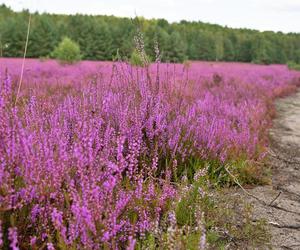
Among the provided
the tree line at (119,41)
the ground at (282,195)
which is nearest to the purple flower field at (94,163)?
the ground at (282,195)

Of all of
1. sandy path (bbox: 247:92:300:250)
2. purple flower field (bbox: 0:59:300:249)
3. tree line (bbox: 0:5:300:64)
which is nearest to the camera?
purple flower field (bbox: 0:59:300:249)

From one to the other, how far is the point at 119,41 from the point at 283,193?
50877mm

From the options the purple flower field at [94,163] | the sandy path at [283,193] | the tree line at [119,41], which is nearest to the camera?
the purple flower field at [94,163]

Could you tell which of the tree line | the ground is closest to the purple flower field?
the ground

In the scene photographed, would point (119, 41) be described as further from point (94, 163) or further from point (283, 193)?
point (94, 163)

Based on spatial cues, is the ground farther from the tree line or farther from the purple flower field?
the tree line

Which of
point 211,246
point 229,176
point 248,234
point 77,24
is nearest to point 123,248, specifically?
point 211,246

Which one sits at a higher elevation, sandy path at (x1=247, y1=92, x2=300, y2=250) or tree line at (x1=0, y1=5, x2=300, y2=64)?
tree line at (x1=0, y1=5, x2=300, y2=64)

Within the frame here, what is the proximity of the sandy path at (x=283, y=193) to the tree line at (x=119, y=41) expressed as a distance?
26.1 metres

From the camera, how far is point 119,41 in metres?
53.3

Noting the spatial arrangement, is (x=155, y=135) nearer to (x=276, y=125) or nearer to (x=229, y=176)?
(x=229, y=176)

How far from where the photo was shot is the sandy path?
297 centimetres

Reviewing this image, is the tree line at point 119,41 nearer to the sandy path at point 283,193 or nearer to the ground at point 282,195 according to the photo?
the sandy path at point 283,193

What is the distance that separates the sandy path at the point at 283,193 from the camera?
2967 mm
